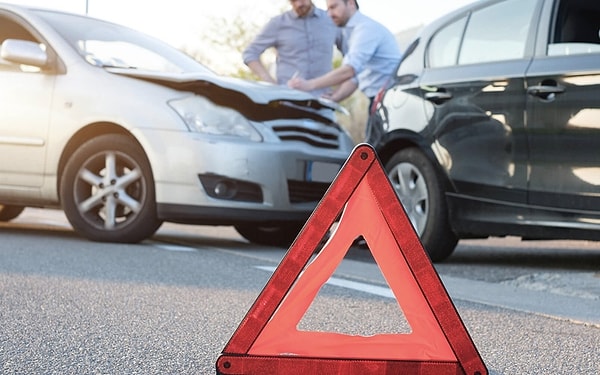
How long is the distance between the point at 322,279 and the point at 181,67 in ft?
19.6

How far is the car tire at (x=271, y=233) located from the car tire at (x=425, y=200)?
4.58 feet

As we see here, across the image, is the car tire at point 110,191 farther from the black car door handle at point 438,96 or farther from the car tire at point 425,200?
the black car door handle at point 438,96

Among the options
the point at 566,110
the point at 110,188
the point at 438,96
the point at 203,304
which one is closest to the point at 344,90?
the point at 110,188

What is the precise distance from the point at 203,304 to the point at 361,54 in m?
4.55

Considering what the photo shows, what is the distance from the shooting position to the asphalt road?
3.93 metres

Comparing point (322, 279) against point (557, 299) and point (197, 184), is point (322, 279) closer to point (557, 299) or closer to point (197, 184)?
point (557, 299)

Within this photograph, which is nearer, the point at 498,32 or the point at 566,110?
the point at 566,110

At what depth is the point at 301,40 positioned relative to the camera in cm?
980

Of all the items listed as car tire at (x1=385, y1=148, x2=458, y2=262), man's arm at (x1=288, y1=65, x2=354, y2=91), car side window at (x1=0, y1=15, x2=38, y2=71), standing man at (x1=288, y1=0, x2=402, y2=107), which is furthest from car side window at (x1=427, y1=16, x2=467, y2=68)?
car side window at (x1=0, y1=15, x2=38, y2=71)

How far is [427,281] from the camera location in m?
3.27

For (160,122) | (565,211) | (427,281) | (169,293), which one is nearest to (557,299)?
(565,211)

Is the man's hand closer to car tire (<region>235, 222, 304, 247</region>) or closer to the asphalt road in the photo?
car tire (<region>235, 222, 304, 247</region>)

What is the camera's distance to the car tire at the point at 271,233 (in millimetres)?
8977

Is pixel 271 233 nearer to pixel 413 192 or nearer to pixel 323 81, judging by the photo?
pixel 323 81
